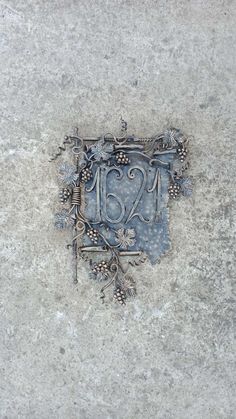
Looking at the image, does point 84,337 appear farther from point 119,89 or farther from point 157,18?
point 157,18

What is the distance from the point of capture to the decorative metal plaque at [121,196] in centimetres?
220

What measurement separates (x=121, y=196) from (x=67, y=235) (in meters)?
0.30

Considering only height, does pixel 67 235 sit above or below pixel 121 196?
below

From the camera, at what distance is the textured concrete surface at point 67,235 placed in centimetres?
229

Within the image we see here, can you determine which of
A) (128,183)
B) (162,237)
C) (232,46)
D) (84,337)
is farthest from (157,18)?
(84,337)

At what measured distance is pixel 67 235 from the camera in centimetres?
228

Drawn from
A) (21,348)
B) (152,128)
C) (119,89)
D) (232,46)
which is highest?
(232,46)

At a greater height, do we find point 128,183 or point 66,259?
point 128,183

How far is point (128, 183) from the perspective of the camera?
2229mm

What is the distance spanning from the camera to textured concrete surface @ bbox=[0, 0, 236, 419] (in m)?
2.29

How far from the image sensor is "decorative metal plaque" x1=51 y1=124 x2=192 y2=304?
2.20 metres

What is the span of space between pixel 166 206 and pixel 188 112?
44 cm

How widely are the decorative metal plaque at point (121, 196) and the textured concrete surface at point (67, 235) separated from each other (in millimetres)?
82

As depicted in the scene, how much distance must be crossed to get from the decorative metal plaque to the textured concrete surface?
8 centimetres
